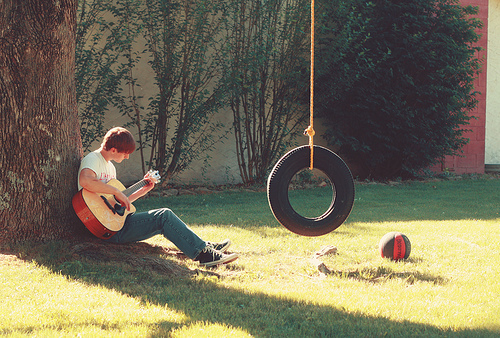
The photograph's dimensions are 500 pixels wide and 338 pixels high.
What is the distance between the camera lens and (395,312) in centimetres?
304

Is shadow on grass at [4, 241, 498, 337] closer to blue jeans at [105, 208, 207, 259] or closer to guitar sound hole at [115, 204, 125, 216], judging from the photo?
blue jeans at [105, 208, 207, 259]

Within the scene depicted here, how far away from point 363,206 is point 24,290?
5608 millimetres

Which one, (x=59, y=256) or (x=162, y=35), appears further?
(x=162, y=35)

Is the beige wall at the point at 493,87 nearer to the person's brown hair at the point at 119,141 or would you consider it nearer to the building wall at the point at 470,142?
the building wall at the point at 470,142

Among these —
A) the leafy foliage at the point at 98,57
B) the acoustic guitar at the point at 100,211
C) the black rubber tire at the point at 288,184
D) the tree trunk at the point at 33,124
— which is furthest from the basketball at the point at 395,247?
the leafy foliage at the point at 98,57

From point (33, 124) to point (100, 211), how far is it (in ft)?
3.07

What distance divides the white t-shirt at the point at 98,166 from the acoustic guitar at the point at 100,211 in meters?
0.07

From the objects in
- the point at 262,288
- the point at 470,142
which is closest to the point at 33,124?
the point at 262,288

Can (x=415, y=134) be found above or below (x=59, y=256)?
above

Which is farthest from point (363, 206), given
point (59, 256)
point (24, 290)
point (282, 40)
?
point (24, 290)

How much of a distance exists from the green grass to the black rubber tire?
0.41 m

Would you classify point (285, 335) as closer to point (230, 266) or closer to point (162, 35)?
point (230, 266)

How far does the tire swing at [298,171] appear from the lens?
151 inches

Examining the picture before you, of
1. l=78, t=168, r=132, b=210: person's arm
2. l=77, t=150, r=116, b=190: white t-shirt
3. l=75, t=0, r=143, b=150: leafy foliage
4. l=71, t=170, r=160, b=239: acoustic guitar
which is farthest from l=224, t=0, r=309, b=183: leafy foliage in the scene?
l=78, t=168, r=132, b=210: person's arm
